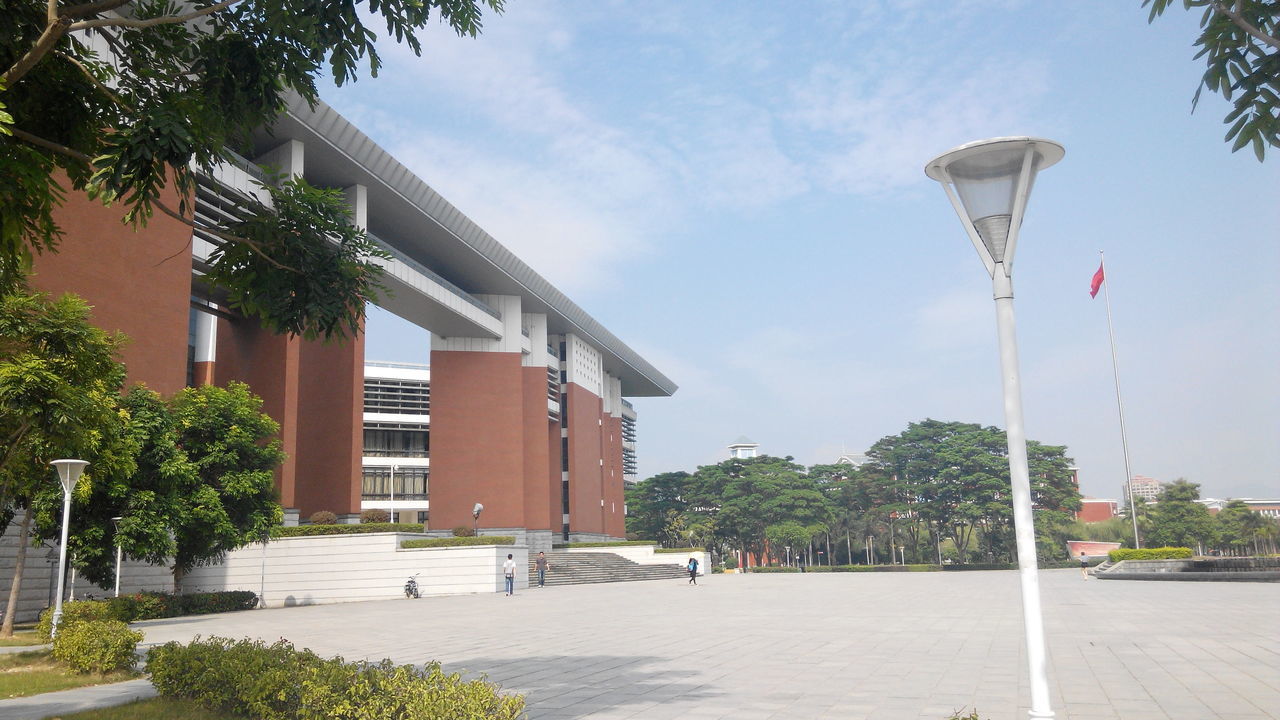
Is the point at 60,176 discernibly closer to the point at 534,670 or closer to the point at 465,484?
the point at 534,670

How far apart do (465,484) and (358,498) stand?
9568mm

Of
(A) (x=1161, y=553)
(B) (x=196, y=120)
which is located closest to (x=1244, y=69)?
(B) (x=196, y=120)

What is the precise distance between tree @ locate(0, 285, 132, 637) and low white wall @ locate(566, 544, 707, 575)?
3917 cm

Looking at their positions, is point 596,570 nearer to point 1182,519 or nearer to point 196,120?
point 196,120

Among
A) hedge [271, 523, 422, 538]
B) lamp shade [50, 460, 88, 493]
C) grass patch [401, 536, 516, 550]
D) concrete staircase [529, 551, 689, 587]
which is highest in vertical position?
lamp shade [50, 460, 88, 493]

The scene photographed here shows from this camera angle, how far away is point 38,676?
11.2 m

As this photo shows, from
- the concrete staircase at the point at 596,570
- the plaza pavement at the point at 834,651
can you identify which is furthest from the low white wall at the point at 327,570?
the concrete staircase at the point at 596,570

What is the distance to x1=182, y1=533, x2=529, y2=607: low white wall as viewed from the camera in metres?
31.3

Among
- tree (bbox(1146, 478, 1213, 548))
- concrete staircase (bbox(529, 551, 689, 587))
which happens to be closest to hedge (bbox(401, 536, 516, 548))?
concrete staircase (bbox(529, 551, 689, 587))

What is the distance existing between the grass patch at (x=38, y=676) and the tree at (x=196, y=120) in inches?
216

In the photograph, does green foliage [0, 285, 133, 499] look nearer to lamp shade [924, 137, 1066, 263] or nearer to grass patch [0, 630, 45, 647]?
grass patch [0, 630, 45, 647]

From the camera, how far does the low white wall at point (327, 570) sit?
3131 cm

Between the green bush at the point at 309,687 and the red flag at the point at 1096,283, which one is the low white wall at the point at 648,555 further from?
the green bush at the point at 309,687

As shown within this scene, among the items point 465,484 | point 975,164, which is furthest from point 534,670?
point 465,484
